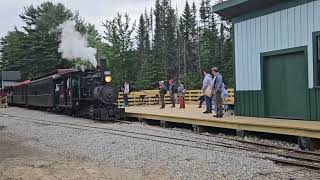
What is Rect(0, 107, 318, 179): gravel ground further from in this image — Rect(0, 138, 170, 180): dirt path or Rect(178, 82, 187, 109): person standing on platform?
Rect(178, 82, 187, 109): person standing on platform

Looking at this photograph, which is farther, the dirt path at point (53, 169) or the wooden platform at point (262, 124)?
the wooden platform at point (262, 124)

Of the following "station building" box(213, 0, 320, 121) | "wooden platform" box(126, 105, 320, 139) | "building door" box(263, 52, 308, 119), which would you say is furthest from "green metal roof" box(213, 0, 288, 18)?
"wooden platform" box(126, 105, 320, 139)

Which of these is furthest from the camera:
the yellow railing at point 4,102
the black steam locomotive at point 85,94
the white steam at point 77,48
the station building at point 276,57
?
the yellow railing at point 4,102

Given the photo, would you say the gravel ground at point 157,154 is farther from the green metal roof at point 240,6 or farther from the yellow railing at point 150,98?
the yellow railing at point 150,98

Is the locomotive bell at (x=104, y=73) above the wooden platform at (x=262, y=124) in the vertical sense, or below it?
above

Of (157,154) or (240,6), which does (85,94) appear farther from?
(157,154)

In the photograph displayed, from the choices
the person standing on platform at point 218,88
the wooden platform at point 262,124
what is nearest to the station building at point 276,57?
the wooden platform at point 262,124

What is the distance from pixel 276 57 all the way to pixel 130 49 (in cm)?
4789

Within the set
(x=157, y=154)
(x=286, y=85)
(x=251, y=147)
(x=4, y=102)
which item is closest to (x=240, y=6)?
(x=286, y=85)

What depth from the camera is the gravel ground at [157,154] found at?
846cm

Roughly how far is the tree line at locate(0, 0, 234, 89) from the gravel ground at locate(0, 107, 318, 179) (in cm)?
3254

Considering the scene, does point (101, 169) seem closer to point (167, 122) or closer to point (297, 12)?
point (297, 12)

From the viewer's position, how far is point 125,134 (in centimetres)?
1520

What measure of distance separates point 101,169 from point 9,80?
46.7 m
